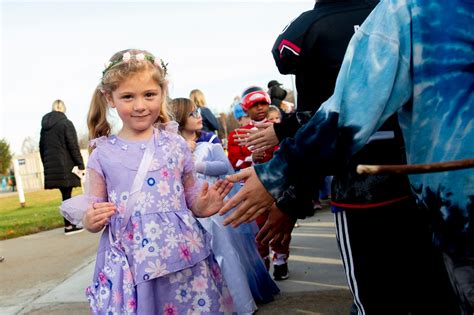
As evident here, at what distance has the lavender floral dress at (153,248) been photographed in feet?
7.46

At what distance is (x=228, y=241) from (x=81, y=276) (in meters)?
2.08

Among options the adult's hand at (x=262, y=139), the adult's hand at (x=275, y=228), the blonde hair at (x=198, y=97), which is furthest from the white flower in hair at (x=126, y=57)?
the blonde hair at (x=198, y=97)

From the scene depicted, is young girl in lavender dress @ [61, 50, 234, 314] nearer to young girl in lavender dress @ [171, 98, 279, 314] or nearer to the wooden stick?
young girl in lavender dress @ [171, 98, 279, 314]

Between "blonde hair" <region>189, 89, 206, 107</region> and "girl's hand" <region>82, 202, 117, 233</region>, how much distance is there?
12.1ft

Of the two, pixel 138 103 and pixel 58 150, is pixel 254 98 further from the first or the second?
pixel 58 150

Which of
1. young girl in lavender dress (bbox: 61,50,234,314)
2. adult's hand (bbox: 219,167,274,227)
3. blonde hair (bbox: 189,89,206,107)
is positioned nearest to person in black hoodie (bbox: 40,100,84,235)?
blonde hair (bbox: 189,89,206,107)

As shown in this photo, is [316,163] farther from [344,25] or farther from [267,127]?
[267,127]

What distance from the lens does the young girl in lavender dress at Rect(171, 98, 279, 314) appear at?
3477mm

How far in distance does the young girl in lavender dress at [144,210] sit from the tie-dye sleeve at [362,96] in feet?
3.40

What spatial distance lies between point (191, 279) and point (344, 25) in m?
1.36

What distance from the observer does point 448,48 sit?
132 centimetres

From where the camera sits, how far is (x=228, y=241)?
12.0ft

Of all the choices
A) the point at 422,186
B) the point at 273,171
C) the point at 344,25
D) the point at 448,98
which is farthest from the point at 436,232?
the point at 344,25

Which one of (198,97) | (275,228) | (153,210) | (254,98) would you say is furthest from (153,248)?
(198,97)
